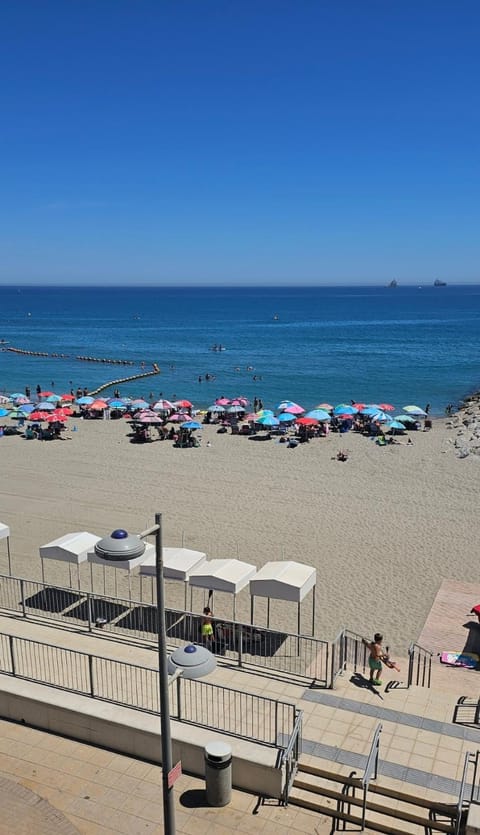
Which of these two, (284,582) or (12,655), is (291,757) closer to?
(12,655)

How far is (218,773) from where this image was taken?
26.8ft

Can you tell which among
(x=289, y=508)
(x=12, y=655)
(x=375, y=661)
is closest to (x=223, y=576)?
(x=375, y=661)

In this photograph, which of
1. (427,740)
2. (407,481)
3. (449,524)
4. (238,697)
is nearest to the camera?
(427,740)

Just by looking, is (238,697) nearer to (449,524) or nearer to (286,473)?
(449,524)

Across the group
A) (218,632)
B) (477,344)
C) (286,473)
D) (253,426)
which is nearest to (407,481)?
(286,473)

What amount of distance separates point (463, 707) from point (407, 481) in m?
16.6

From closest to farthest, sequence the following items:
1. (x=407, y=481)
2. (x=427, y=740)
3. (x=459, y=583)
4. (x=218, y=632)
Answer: (x=427, y=740)
(x=218, y=632)
(x=459, y=583)
(x=407, y=481)

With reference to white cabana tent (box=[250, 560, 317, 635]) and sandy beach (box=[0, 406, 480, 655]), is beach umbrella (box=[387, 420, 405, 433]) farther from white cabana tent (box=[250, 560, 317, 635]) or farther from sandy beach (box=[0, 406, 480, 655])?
white cabana tent (box=[250, 560, 317, 635])

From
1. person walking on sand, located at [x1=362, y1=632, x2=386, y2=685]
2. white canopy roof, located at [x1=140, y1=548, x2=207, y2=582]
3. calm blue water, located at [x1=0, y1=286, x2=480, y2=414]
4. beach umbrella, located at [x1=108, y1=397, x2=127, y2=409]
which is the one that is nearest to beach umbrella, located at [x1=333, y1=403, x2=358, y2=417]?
calm blue water, located at [x1=0, y1=286, x2=480, y2=414]

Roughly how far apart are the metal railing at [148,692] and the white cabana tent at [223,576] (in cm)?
316

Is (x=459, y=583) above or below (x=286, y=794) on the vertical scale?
below

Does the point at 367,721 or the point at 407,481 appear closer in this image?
the point at 367,721

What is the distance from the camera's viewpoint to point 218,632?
13.5 metres

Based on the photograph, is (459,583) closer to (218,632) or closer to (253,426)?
(218,632)
